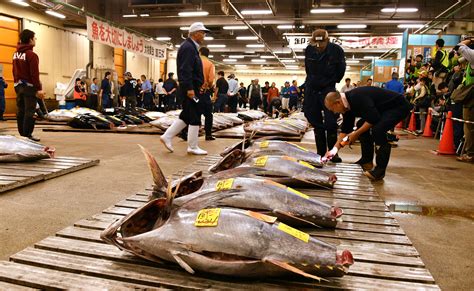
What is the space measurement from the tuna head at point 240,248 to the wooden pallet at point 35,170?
2.38m

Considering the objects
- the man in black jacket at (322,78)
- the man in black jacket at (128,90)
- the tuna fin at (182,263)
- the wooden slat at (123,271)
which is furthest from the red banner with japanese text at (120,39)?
the tuna fin at (182,263)

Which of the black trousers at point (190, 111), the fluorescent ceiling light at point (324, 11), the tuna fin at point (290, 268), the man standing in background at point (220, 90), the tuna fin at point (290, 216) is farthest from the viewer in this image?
the fluorescent ceiling light at point (324, 11)

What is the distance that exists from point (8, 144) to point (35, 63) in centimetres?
263

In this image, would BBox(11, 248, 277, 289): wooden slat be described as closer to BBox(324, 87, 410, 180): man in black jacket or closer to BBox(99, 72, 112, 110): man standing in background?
BBox(324, 87, 410, 180): man in black jacket

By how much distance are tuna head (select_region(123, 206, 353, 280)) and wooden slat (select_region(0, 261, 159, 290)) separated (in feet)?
0.67

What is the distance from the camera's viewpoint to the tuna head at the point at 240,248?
1.66m

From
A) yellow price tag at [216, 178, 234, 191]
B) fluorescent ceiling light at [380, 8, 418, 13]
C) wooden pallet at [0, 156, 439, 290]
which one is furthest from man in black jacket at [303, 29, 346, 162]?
fluorescent ceiling light at [380, 8, 418, 13]

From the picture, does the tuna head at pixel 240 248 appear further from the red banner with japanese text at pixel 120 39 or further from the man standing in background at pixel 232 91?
the man standing in background at pixel 232 91

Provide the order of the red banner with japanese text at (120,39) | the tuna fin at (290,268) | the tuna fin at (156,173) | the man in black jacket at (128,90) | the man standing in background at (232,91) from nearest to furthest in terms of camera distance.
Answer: the tuna fin at (290,268) → the tuna fin at (156,173) → the red banner with japanese text at (120,39) → the man in black jacket at (128,90) → the man standing in background at (232,91)

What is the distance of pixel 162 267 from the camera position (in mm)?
1868

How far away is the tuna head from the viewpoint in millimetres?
1657

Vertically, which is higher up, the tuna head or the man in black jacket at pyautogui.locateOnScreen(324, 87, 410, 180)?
the man in black jacket at pyautogui.locateOnScreen(324, 87, 410, 180)

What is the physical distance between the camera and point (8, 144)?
4.38m

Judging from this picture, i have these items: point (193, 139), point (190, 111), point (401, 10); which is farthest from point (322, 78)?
point (401, 10)
